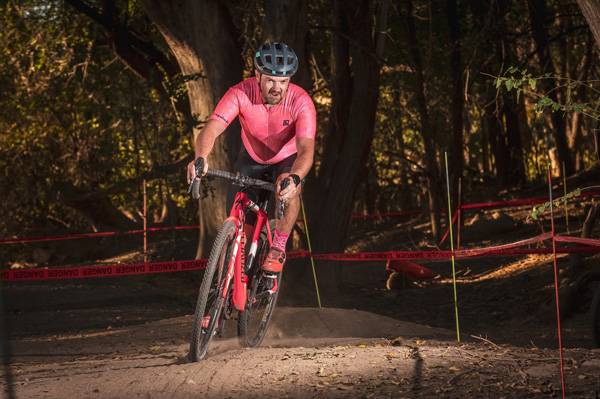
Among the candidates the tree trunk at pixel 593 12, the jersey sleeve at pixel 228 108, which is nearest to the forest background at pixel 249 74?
the tree trunk at pixel 593 12

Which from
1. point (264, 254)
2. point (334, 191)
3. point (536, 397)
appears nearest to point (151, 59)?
point (334, 191)

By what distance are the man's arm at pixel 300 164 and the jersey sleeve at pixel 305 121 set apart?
0.18 feet

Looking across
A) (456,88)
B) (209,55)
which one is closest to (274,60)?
(209,55)

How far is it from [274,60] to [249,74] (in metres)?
12.7

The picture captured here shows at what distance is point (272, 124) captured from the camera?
22.1ft

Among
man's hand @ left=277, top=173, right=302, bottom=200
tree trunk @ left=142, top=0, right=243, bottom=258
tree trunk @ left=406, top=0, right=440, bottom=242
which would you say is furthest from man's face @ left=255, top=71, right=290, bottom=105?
tree trunk @ left=406, top=0, right=440, bottom=242

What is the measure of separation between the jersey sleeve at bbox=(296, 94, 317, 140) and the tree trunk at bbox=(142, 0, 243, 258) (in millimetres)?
5365

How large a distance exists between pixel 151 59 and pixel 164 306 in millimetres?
6286

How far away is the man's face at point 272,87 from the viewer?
647cm

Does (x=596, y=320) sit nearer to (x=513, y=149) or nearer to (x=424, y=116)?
(x=424, y=116)

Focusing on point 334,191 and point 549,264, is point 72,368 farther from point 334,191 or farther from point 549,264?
point 549,264

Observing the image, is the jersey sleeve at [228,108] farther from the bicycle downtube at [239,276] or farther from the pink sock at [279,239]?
the pink sock at [279,239]

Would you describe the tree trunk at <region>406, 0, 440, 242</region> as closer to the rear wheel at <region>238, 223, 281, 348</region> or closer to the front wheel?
the front wheel

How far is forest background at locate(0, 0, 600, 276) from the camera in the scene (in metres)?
12.2
